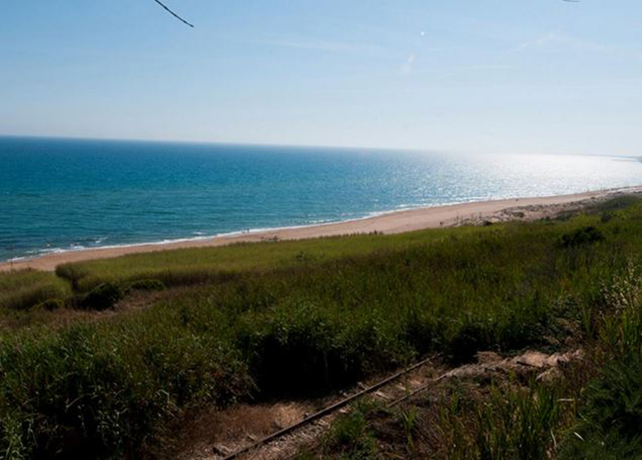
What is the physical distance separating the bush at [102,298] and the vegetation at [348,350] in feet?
26.2

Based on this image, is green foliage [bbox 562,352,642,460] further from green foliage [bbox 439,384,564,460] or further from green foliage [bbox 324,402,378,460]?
green foliage [bbox 324,402,378,460]

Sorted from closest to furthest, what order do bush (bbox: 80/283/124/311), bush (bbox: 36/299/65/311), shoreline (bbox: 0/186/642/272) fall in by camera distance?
bush (bbox: 80/283/124/311), bush (bbox: 36/299/65/311), shoreline (bbox: 0/186/642/272)

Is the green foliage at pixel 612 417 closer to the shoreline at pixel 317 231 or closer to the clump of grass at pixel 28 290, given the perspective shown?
the clump of grass at pixel 28 290

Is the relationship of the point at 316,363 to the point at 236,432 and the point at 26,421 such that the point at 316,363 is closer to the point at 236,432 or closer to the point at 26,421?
the point at 236,432

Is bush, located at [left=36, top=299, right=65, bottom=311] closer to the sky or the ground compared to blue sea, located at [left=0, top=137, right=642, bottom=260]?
closer to the sky

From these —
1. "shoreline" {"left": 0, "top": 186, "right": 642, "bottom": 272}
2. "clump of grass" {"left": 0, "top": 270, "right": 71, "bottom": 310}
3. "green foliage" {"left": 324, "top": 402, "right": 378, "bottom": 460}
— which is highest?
"green foliage" {"left": 324, "top": 402, "right": 378, "bottom": 460}

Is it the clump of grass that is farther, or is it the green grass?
the green grass

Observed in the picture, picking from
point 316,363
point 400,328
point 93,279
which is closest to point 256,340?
point 316,363

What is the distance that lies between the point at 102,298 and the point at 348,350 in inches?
598

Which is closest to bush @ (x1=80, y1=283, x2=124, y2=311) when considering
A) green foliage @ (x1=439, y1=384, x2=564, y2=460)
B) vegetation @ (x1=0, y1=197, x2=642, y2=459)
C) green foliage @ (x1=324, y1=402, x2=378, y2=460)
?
vegetation @ (x1=0, y1=197, x2=642, y2=459)

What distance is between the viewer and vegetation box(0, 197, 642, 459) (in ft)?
13.6

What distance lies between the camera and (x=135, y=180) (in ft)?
352

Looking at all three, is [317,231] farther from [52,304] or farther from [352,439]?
[352,439]

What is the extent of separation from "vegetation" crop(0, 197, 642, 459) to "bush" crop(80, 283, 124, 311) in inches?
315
